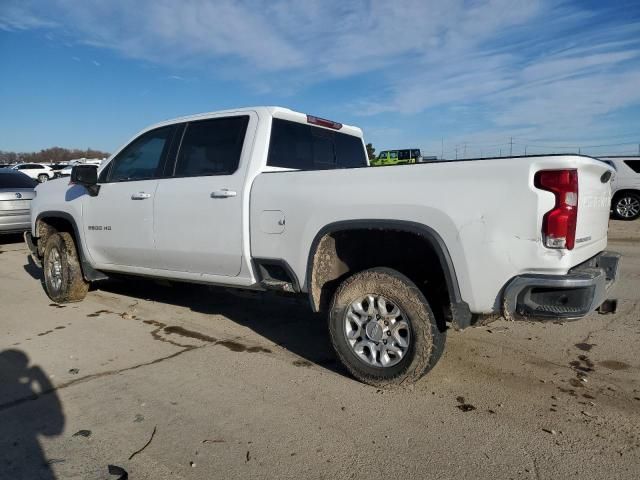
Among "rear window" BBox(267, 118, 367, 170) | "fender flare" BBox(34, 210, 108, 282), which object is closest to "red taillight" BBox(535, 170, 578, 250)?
"rear window" BBox(267, 118, 367, 170)

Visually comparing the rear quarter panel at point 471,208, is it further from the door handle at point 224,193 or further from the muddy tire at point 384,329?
the door handle at point 224,193

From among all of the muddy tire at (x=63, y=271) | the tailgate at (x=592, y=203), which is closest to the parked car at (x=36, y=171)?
the muddy tire at (x=63, y=271)

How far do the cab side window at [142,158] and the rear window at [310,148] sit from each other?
46.3 inches

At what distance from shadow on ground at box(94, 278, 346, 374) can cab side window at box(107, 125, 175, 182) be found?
1324 mm

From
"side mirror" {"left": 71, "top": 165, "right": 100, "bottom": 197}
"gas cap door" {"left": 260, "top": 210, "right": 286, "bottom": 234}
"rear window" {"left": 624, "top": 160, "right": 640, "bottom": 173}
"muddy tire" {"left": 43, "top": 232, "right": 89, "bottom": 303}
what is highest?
"rear window" {"left": 624, "top": 160, "right": 640, "bottom": 173}

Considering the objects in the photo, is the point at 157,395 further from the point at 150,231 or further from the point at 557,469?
the point at 557,469

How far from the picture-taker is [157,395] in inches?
138

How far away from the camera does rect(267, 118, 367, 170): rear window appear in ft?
14.5

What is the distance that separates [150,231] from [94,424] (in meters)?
2.09

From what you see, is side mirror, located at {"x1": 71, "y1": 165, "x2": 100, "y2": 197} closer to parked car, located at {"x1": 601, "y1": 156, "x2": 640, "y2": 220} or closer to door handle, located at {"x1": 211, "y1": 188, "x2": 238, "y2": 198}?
door handle, located at {"x1": 211, "y1": 188, "x2": 238, "y2": 198}

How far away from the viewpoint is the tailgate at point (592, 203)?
2.97 m

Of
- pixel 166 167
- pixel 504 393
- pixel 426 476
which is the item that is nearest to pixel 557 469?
pixel 426 476

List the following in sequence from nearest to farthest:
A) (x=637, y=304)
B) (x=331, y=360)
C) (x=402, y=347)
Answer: (x=402, y=347)
(x=331, y=360)
(x=637, y=304)

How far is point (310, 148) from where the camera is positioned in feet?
16.0
